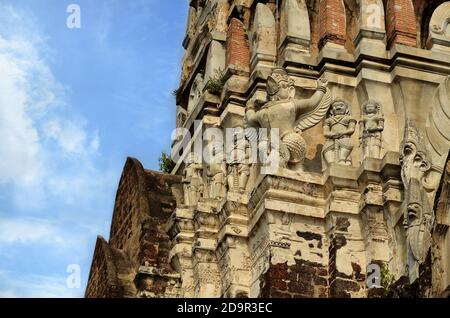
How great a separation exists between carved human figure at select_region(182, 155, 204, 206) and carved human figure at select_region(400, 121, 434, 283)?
4443 millimetres

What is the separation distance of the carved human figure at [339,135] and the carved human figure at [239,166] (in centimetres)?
150

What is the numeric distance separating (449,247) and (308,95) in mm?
4968

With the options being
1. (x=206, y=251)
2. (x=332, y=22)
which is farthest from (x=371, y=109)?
(x=206, y=251)

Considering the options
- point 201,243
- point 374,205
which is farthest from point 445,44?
point 201,243

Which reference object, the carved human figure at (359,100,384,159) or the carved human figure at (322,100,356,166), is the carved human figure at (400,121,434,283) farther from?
the carved human figure at (322,100,356,166)

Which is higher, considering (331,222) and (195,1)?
(195,1)

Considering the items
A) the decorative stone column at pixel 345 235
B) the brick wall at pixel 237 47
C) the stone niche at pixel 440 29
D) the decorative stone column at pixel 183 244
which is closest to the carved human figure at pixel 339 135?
the decorative stone column at pixel 345 235

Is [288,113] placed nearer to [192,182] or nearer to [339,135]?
[339,135]

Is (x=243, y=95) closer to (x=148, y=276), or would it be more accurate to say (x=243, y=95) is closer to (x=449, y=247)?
(x=148, y=276)

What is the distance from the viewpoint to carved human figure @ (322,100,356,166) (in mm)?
16391

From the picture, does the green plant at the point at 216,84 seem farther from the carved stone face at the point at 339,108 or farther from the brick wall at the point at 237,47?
the carved stone face at the point at 339,108

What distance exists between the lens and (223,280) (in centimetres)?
1711
